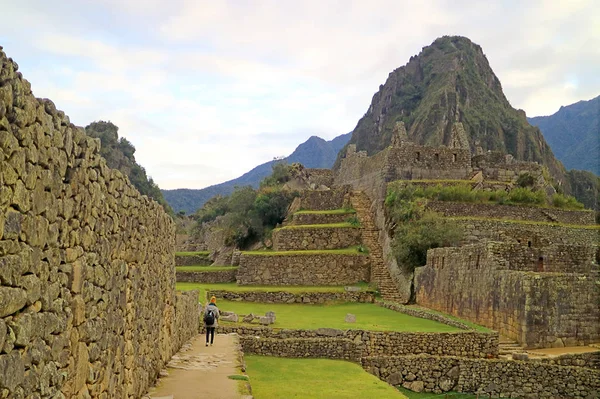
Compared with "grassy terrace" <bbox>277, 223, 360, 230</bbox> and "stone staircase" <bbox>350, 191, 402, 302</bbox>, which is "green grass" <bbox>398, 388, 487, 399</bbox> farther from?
"grassy terrace" <bbox>277, 223, 360, 230</bbox>

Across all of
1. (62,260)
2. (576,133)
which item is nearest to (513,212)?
(62,260)

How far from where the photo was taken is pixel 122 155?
258ft

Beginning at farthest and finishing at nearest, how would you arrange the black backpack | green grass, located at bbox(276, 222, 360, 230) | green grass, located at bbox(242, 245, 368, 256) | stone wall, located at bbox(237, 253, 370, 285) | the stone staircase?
green grass, located at bbox(276, 222, 360, 230), green grass, located at bbox(242, 245, 368, 256), stone wall, located at bbox(237, 253, 370, 285), the stone staircase, the black backpack

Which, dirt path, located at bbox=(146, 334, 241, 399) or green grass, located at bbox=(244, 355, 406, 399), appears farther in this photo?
green grass, located at bbox=(244, 355, 406, 399)

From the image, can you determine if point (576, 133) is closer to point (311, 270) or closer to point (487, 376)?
point (311, 270)

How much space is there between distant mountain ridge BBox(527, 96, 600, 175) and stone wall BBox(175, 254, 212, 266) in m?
66.4

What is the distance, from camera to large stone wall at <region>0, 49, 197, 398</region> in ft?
12.4

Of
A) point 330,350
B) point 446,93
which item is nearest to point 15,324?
point 330,350

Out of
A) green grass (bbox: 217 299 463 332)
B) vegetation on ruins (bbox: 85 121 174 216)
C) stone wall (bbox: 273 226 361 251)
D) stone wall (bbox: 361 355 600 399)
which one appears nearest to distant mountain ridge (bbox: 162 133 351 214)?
vegetation on ruins (bbox: 85 121 174 216)

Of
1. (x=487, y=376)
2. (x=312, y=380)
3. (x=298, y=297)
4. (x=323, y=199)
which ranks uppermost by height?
(x=323, y=199)

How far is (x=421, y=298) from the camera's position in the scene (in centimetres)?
2645

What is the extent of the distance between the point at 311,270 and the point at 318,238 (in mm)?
2567

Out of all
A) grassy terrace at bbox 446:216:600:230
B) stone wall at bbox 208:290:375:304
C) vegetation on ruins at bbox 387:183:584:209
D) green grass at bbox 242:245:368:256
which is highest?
vegetation on ruins at bbox 387:183:584:209

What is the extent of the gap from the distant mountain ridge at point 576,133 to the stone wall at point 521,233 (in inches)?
2535
